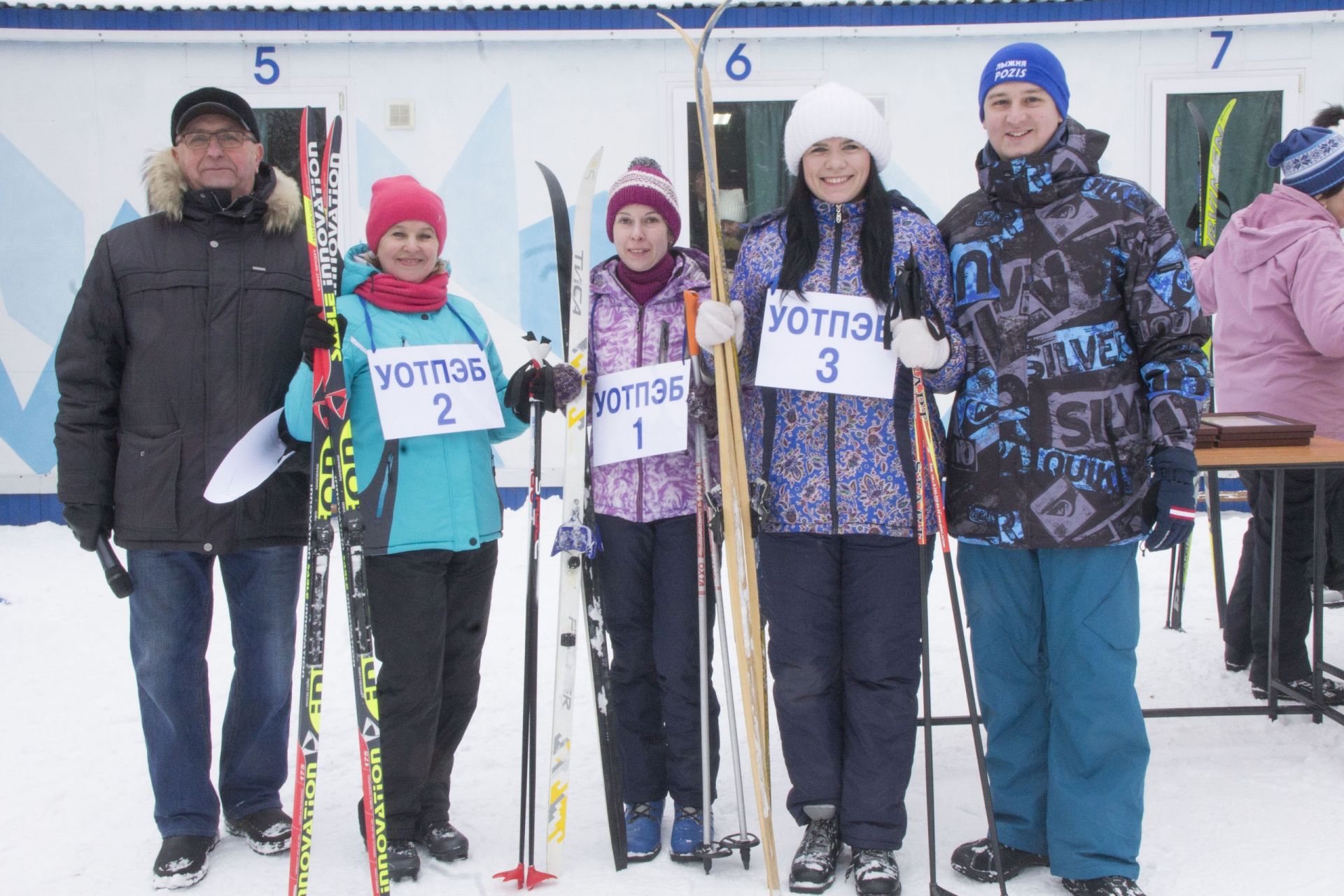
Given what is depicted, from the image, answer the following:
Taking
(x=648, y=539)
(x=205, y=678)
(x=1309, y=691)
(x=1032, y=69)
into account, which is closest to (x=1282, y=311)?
(x=1309, y=691)

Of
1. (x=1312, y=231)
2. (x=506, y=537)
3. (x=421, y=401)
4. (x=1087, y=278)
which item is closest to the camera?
(x=1087, y=278)

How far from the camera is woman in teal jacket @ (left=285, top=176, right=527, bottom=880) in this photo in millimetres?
2629

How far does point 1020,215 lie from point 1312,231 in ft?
5.55

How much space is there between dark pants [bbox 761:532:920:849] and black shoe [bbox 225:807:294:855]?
4.66 ft

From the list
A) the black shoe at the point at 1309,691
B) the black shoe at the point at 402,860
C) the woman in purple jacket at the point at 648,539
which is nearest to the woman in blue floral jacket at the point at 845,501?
the woman in purple jacket at the point at 648,539

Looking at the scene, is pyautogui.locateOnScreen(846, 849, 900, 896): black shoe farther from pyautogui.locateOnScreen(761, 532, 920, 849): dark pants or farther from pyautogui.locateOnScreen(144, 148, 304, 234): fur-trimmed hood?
pyautogui.locateOnScreen(144, 148, 304, 234): fur-trimmed hood

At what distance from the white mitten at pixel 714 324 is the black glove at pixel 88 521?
162cm

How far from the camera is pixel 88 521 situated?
2.66m

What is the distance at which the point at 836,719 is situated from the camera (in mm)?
2666

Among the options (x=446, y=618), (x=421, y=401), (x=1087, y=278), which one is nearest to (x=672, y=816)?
(x=446, y=618)

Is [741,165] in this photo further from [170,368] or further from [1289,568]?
[170,368]

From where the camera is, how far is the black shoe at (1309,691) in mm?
3752

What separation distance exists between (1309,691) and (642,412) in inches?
114

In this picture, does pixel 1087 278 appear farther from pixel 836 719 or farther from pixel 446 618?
pixel 446 618
